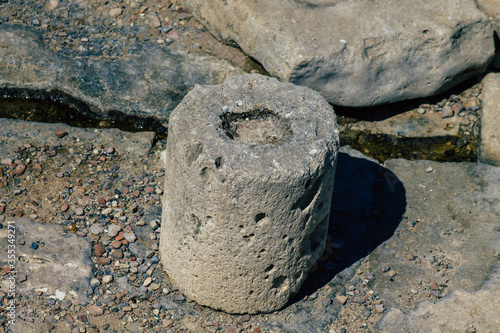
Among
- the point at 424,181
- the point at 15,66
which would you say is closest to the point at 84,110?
the point at 15,66

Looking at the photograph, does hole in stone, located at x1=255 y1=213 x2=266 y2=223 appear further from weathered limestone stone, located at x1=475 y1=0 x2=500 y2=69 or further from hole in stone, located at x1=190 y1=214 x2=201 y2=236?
weathered limestone stone, located at x1=475 y1=0 x2=500 y2=69

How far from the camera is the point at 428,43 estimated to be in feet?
18.9

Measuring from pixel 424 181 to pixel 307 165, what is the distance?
6.28ft

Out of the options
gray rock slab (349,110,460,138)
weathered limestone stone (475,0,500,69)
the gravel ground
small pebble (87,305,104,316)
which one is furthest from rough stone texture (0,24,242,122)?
weathered limestone stone (475,0,500,69)

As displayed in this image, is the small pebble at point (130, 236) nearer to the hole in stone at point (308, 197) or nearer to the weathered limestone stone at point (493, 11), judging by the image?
the hole in stone at point (308, 197)

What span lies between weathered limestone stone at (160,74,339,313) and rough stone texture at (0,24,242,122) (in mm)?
1592

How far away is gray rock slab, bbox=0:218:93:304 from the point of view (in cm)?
408

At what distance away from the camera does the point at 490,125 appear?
5547 mm

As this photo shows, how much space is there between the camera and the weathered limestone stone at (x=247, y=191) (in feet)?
11.8

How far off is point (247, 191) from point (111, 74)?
2711mm

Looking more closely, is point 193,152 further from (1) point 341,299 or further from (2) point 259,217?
(1) point 341,299

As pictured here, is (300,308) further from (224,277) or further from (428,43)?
(428,43)

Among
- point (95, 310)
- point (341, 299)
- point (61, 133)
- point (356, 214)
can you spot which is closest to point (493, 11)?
point (356, 214)

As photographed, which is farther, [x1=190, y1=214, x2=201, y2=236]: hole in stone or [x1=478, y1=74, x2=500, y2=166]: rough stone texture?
[x1=478, y1=74, x2=500, y2=166]: rough stone texture
